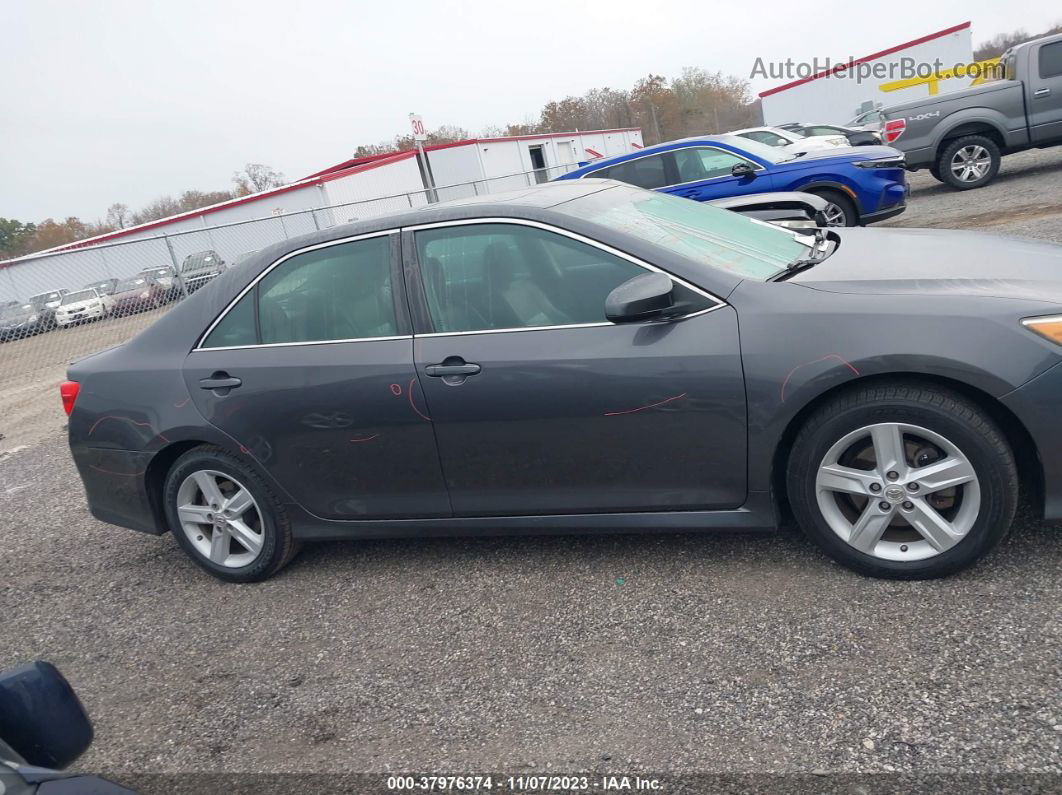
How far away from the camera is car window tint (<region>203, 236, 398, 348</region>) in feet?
11.9

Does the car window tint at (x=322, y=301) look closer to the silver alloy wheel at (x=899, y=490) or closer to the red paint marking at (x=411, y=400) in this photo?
the red paint marking at (x=411, y=400)

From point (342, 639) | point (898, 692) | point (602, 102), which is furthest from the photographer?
point (602, 102)

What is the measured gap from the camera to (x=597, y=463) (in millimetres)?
3311

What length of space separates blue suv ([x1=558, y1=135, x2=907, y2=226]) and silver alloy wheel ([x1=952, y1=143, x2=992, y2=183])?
370 cm

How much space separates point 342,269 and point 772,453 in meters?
1.99

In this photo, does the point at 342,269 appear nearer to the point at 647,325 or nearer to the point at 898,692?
the point at 647,325

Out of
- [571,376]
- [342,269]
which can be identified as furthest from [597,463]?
[342,269]

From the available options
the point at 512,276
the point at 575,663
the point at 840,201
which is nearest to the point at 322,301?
the point at 512,276

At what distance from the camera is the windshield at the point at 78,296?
1483cm

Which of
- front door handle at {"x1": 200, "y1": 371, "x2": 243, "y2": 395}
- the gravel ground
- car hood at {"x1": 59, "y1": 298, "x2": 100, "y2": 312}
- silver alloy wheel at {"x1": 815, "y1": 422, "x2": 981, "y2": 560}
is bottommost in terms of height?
the gravel ground

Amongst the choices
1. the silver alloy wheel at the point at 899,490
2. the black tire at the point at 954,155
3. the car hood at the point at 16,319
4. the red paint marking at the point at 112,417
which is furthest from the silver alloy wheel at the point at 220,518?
the car hood at the point at 16,319

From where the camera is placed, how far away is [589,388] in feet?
10.6

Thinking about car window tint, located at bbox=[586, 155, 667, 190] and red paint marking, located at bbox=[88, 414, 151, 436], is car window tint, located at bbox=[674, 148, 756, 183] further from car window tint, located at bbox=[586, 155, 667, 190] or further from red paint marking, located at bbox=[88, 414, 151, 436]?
red paint marking, located at bbox=[88, 414, 151, 436]

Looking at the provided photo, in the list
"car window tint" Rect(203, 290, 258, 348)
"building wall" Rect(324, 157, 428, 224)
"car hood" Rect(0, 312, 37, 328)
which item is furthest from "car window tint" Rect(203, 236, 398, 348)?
"building wall" Rect(324, 157, 428, 224)
